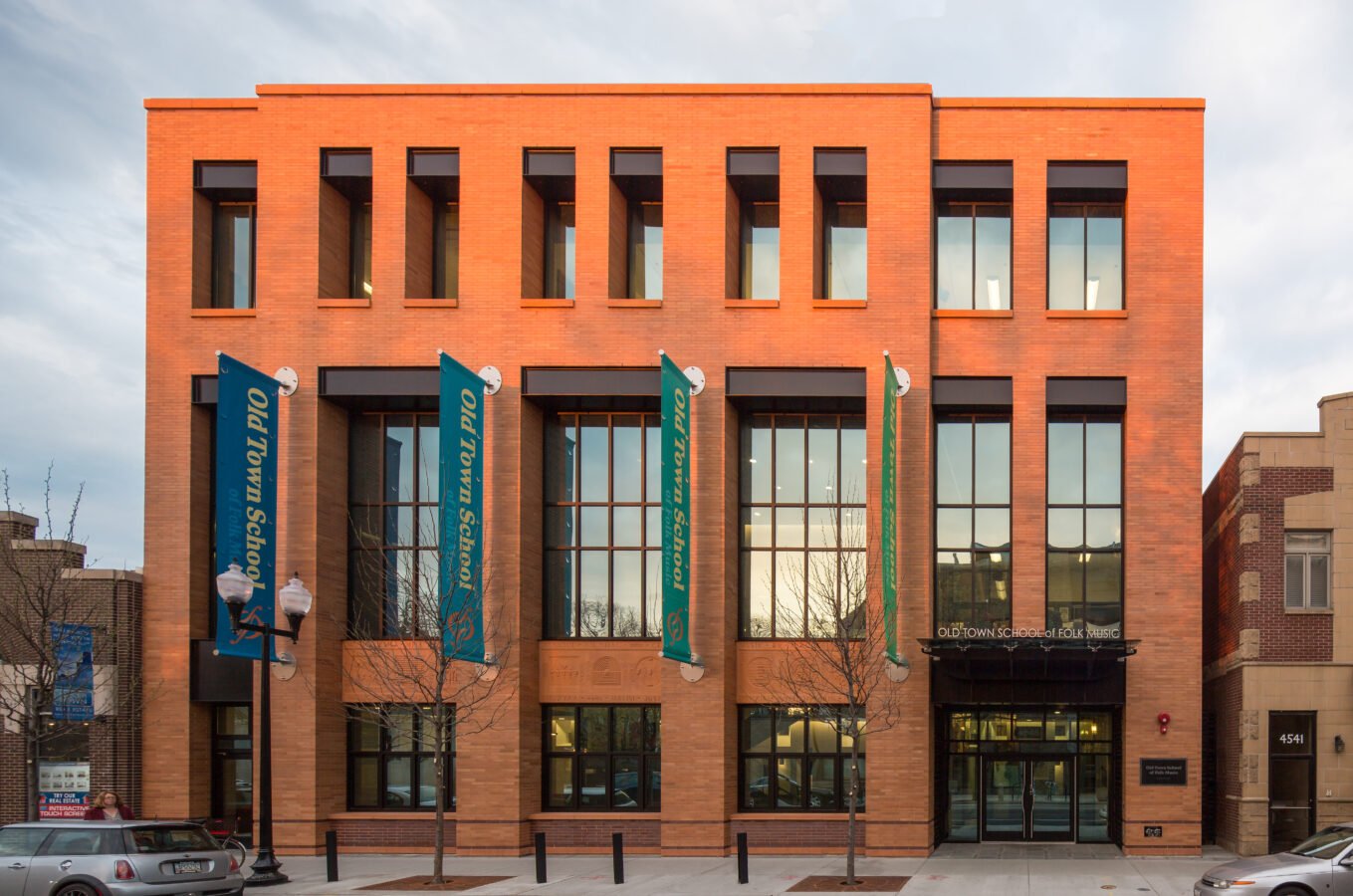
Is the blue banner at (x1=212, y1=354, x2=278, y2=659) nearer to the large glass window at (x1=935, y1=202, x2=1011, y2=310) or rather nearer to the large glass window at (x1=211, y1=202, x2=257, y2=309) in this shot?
the large glass window at (x1=211, y1=202, x2=257, y2=309)

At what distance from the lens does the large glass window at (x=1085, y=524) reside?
97.3ft

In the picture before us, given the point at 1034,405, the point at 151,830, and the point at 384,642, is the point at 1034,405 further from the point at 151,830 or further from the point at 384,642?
the point at 151,830

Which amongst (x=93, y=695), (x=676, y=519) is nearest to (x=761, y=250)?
(x=676, y=519)

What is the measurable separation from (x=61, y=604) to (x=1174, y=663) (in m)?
23.6

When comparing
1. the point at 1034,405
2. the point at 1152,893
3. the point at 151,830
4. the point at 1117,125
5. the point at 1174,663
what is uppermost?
the point at 1117,125

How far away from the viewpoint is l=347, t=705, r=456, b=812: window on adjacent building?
30172mm

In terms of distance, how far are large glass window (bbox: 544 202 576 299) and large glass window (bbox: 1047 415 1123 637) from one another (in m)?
11.6

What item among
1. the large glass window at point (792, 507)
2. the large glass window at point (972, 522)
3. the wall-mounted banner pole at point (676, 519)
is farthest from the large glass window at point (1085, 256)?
the wall-mounted banner pole at point (676, 519)

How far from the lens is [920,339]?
2936 cm

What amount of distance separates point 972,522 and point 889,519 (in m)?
3.43

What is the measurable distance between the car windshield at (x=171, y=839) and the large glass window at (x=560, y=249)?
14877mm

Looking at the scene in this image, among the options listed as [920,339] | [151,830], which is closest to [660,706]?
[920,339]

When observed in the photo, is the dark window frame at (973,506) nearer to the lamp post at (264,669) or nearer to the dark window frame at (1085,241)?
the dark window frame at (1085,241)

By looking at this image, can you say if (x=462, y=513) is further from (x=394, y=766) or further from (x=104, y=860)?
(x=104, y=860)
